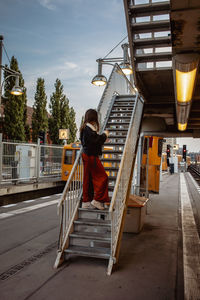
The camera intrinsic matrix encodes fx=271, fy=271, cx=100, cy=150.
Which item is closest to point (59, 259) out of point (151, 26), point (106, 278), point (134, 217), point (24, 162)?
point (106, 278)

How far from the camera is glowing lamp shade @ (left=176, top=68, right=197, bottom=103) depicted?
4.75m

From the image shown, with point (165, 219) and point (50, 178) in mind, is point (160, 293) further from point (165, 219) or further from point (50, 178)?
point (50, 178)

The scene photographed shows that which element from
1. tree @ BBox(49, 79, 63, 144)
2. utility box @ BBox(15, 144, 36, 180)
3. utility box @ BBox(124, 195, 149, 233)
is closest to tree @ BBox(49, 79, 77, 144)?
tree @ BBox(49, 79, 63, 144)

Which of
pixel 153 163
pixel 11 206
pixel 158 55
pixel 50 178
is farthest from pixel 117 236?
pixel 50 178

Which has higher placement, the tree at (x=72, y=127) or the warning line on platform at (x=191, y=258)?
the tree at (x=72, y=127)

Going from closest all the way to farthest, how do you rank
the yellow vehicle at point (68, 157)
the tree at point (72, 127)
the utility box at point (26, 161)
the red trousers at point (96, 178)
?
the red trousers at point (96, 178)
the utility box at point (26, 161)
the yellow vehicle at point (68, 157)
the tree at point (72, 127)

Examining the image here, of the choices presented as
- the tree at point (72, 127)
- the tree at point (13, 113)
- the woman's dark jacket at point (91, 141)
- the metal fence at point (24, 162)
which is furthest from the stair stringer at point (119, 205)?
the tree at point (72, 127)

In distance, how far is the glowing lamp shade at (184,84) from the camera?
4.75 meters

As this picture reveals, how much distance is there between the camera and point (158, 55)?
19.5 ft

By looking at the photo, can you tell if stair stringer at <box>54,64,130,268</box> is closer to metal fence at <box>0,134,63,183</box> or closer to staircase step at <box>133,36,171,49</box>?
staircase step at <box>133,36,171,49</box>

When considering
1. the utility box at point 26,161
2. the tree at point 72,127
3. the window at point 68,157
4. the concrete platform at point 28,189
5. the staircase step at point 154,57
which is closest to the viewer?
the staircase step at point 154,57

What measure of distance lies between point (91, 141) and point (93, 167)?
1.65 feet

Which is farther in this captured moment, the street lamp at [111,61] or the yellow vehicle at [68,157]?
the yellow vehicle at [68,157]

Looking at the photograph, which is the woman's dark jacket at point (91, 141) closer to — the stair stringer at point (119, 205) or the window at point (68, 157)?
the stair stringer at point (119, 205)
